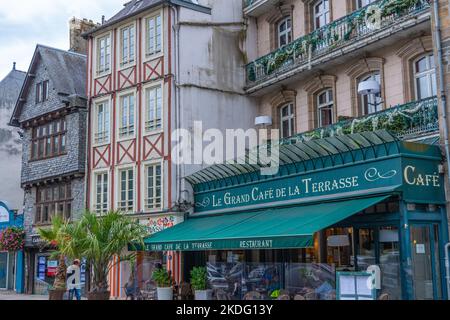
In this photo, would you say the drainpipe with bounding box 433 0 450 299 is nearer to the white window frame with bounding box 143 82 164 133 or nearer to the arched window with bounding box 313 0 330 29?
the arched window with bounding box 313 0 330 29

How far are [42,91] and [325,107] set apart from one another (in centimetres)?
1402

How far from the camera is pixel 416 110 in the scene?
45.1 feet

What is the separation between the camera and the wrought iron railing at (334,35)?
1455cm

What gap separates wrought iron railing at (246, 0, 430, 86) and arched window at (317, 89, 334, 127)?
1.29 metres

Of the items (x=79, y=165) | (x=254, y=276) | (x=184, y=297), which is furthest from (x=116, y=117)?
(x=254, y=276)

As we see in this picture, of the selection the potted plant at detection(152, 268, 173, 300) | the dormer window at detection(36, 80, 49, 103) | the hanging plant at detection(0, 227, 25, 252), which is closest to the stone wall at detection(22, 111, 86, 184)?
the dormer window at detection(36, 80, 49, 103)

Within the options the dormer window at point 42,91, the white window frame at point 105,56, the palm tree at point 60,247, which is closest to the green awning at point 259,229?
the palm tree at point 60,247

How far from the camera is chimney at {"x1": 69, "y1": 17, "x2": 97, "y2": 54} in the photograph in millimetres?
29625

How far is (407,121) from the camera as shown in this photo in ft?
45.9

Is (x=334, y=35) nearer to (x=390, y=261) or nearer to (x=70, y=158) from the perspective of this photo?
(x=390, y=261)

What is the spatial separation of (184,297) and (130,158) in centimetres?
632

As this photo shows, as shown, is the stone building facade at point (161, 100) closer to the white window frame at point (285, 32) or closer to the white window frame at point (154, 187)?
the white window frame at point (154, 187)

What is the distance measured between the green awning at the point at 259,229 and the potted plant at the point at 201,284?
880mm

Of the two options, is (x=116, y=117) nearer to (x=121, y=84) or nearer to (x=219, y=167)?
(x=121, y=84)
